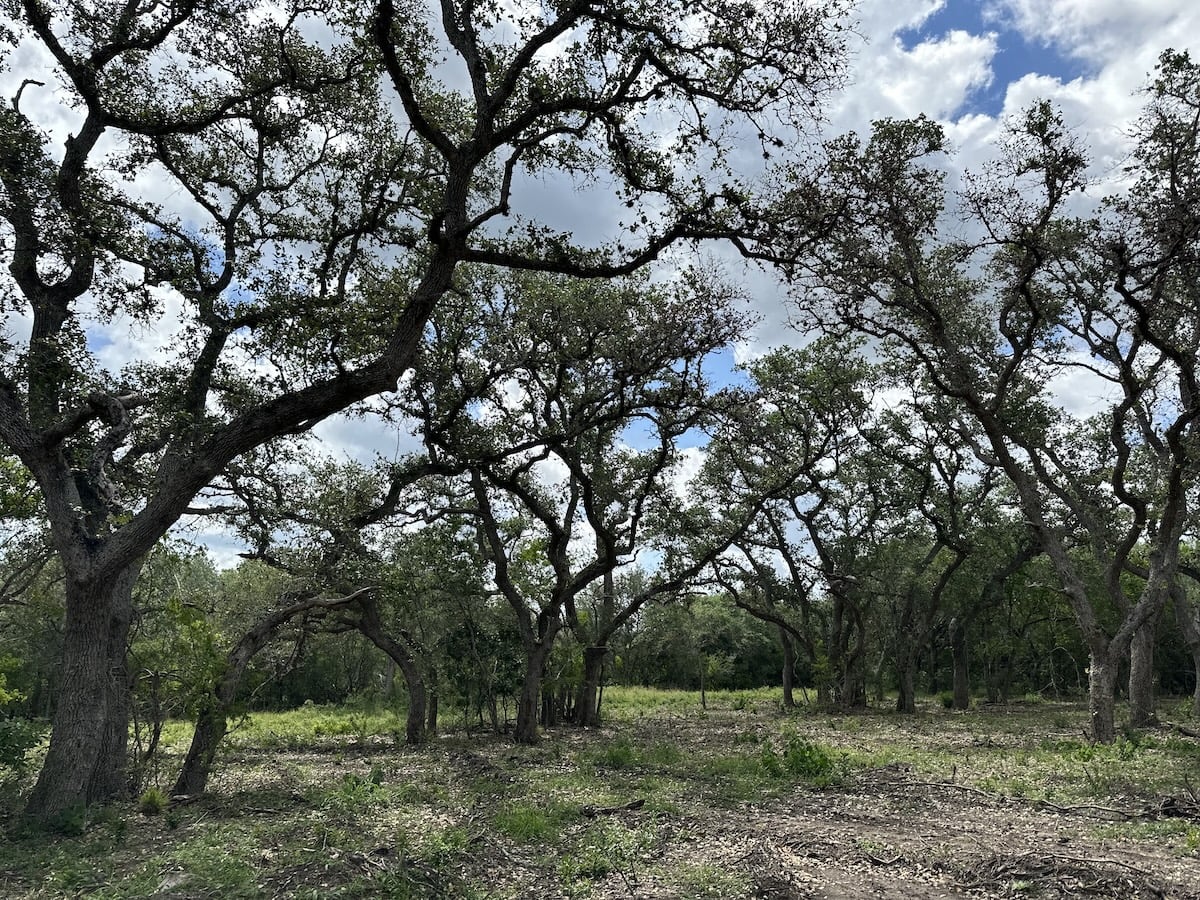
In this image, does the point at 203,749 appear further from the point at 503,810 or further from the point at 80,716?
the point at 503,810

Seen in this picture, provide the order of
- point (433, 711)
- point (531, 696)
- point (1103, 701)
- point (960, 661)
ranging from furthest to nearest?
1. point (960, 661)
2. point (433, 711)
3. point (531, 696)
4. point (1103, 701)

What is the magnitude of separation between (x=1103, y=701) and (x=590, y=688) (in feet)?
38.7

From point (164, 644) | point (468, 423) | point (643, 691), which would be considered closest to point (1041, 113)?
point (468, 423)

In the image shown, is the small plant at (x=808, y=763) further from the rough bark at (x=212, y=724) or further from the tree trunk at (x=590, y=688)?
the tree trunk at (x=590, y=688)

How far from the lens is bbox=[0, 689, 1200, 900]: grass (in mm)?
5633

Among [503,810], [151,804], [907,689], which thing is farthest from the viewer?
[907,689]

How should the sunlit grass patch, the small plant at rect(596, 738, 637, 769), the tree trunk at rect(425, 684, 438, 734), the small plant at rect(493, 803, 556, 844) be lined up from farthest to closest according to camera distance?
the tree trunk at rect(425, 684, 438, 734) < the sunlit grass patch < the small plant at rect(596, 738, 637, 769) < the small plant at rect(493, 803, 556, 844)

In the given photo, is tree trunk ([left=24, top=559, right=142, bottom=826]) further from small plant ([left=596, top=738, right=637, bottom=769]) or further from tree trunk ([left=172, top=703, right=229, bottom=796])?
small plant ([left=596, top=738, right=637, bottom=769])

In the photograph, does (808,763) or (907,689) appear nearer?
(808,763)

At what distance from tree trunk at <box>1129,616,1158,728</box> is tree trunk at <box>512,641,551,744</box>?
12499 mm

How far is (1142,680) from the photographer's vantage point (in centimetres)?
1669

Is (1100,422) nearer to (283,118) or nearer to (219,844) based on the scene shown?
(283,118)

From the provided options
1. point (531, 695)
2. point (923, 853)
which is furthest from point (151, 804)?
point (531, 695)

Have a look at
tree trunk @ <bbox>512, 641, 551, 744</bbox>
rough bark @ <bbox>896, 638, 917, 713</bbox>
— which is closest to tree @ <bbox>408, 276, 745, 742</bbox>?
tree trunk @ <bbox>512, 641, 551, 744</bbox>
